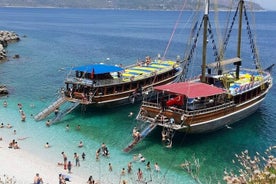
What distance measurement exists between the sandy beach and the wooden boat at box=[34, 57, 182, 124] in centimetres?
844

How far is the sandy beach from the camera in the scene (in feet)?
98.5

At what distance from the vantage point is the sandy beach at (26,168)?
3002 cm

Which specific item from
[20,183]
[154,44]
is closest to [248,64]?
[154,44]

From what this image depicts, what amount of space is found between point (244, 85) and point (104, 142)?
16.8 metres

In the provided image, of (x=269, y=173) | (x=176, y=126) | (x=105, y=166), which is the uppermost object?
(x=269, y=173)

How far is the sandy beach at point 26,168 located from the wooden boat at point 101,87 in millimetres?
8436

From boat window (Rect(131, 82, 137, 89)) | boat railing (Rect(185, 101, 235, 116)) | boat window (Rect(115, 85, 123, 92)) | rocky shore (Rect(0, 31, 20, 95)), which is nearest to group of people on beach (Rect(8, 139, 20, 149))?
boat window (Rect(115, 85, 123, 92))

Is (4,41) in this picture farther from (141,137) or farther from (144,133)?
(141,137)

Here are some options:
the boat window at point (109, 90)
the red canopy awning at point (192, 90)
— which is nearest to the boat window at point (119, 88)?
the boat window at point (109, 90)

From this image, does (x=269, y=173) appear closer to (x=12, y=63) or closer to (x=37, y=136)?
(x=37, y=136)

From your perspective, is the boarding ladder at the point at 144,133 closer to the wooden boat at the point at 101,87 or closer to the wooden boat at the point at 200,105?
the wooden boat at the point at 200,105

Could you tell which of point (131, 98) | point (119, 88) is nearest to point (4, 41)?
point (131, 98)

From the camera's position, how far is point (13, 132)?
40156 millimetres

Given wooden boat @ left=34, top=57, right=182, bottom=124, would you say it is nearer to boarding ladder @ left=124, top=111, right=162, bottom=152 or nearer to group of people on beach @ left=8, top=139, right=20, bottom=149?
group of people on beach @ left=8, top=139, right=20, bottom=149
